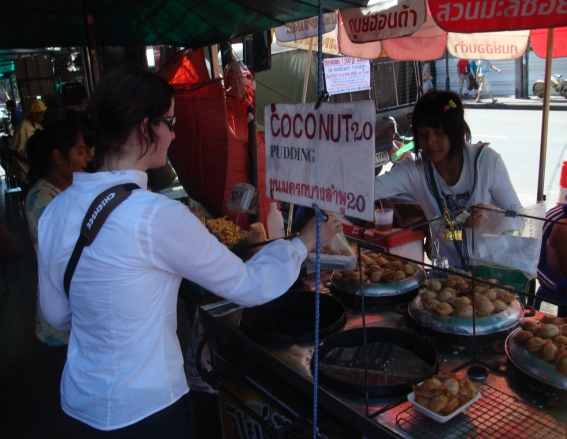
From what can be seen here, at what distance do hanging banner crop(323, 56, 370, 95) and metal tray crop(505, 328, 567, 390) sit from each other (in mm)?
7142

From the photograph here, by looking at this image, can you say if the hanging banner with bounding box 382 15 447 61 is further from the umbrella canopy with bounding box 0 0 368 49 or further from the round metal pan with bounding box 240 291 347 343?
the round metal pan with bounding box 240 291 347 343

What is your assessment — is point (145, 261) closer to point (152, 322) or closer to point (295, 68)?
point (152, 322)

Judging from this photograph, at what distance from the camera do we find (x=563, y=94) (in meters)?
17.0

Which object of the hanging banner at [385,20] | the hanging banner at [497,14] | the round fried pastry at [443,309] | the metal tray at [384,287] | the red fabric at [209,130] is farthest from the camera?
the red fabric at [209,130]

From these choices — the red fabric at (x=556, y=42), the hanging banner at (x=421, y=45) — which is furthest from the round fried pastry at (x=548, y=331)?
the red fabric at (x=556, y=42)

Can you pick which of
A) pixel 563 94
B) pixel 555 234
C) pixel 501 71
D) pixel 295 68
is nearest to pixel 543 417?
pixel 555 234

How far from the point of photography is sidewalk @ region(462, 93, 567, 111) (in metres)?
15.6

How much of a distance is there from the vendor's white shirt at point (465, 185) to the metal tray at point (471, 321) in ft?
2.21

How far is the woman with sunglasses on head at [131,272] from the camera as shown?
4.46ft

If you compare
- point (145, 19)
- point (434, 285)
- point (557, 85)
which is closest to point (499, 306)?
point (434, 285)

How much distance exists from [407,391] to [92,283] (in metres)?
1.03

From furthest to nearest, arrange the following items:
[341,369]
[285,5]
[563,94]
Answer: [563,94] < [285,5] < [341,369]

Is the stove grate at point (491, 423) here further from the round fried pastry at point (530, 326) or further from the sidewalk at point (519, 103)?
the sidewalk at point (519, 103)

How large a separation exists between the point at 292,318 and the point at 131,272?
1.17 m
